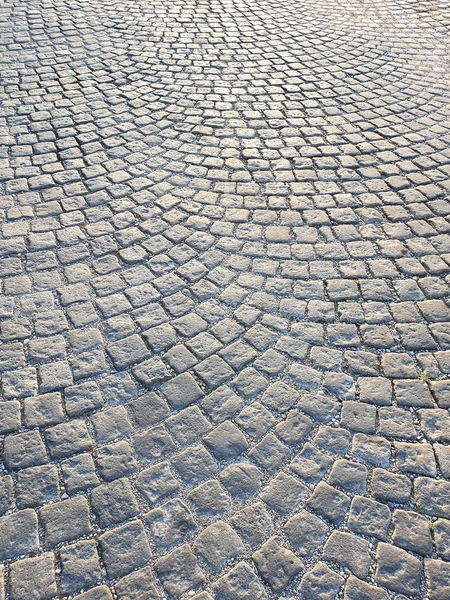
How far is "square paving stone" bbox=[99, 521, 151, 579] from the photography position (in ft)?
8.05

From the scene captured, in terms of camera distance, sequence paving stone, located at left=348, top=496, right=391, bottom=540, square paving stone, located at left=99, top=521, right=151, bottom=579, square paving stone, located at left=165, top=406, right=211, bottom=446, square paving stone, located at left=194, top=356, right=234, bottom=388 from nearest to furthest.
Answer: square paving stone, located at left=99, top=521, right=151, bottom=579
paving stone, located at left=348, top=496, right=391, bottom=540
square paving stone, located at left=165, top=406, right=211, bottom=446
square paving stone, located at left=194, top=356, right=234, bottom=388

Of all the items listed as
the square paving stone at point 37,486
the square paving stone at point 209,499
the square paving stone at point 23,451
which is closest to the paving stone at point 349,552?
the square paving stone at point 209,499

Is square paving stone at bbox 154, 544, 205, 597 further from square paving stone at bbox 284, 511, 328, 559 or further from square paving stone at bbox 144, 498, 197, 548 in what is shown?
square paving stone at bbox 284, 511, 328, 559

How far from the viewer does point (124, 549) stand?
8.22ft

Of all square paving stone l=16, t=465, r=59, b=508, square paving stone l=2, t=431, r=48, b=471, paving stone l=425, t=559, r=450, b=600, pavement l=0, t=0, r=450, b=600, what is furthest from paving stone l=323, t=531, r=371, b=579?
square paving stone l=2, t=431, r=48, b=471

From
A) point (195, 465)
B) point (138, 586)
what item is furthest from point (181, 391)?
point (138, 586)

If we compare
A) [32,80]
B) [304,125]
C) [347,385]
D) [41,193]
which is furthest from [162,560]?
[32,80]

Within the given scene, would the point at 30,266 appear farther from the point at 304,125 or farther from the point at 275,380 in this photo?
the point at 304,125

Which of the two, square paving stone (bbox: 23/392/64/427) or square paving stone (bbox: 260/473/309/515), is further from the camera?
square paving stone (bbox: 23/392/64/427)

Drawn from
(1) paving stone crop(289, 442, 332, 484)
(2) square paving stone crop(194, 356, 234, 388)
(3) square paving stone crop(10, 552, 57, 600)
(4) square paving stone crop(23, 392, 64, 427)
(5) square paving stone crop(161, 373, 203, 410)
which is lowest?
(3) square paving stone crop(10, 552, 57, 600)

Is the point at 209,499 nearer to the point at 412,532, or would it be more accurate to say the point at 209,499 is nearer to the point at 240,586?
the point at 240,586

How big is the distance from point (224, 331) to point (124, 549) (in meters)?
1.45

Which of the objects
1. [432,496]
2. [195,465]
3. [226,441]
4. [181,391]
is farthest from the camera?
[181,391]

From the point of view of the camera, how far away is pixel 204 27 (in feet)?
25.1
